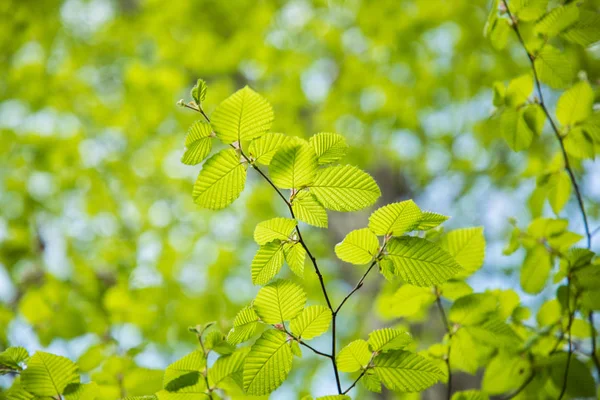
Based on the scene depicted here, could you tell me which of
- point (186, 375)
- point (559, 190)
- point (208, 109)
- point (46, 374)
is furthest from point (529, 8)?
point (208, 109)

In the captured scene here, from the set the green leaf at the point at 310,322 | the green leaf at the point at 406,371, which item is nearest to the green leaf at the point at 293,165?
the green leaf at the point at 310,322

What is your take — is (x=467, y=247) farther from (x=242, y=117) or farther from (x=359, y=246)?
(x=242, y=117)

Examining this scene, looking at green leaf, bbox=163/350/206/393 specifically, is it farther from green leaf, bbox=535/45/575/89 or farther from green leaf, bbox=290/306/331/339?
green leaf, bbox=535/45/575/89

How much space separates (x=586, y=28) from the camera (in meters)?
0.99

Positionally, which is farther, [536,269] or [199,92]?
[536,269]

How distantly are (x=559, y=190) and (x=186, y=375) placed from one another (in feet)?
3.61

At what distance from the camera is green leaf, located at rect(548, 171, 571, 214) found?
1.17 metres

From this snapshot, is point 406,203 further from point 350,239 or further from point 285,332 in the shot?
point 285,332

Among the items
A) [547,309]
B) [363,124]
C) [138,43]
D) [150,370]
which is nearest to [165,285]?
[150,370]

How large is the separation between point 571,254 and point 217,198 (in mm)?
868

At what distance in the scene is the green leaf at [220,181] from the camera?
674mm

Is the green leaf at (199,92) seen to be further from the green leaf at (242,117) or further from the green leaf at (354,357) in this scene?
the green leaf at (354,357)

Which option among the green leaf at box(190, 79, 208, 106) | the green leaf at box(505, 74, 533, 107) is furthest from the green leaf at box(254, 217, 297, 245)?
the green leaf at box(505, 74, 533, 107)

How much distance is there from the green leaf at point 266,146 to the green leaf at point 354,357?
0.37 m
